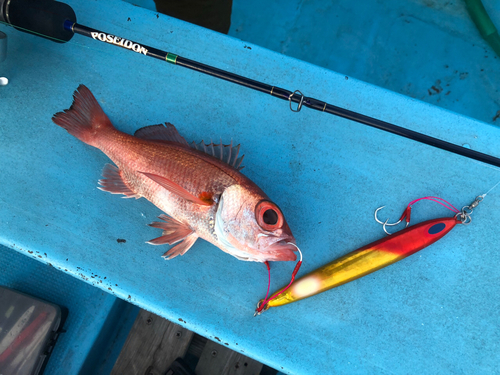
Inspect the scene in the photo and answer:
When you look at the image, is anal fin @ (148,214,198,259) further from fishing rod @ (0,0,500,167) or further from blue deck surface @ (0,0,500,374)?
fishing rod @ (0,0,500,167)

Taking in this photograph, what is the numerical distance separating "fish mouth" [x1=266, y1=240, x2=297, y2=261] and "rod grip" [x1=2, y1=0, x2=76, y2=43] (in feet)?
3.97

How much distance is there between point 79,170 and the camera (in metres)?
1.58

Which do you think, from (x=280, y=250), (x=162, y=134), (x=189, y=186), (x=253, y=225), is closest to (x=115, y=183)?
(x=162, y=134)

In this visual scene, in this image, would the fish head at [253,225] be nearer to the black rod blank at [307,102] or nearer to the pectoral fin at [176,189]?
the pectoral fin at [176,189]

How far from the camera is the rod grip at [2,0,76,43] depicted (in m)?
1.23

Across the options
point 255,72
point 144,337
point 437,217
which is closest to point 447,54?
point 437,217

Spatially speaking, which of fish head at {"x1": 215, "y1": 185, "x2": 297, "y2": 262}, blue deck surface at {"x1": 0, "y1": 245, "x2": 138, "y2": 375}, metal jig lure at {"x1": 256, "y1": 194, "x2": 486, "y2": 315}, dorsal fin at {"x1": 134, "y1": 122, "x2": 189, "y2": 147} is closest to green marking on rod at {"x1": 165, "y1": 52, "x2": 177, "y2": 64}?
dorsal fin at {"x1": 134, "y1": 122, "x2": 189, "y2": 147}

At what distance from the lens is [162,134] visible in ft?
4.45

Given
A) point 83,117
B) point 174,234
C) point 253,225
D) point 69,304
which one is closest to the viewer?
point 253,225

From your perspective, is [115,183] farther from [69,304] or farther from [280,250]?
[69,304]

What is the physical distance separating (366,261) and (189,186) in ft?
3.04

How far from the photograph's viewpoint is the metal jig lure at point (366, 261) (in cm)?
148

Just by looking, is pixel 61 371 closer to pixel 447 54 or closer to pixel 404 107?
pixel 404 107

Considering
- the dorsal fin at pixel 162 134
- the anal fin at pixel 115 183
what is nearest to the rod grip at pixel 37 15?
the dorsal fin at pixel 162 134
